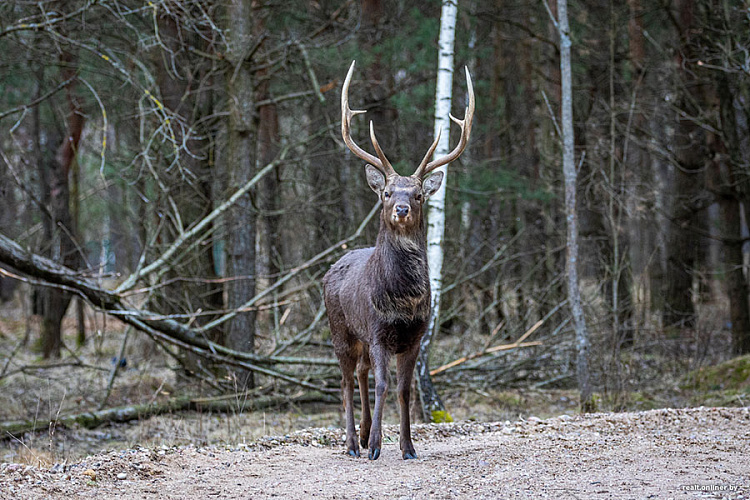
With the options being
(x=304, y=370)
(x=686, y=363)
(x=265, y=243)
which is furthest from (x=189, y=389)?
(x=686, y=363)

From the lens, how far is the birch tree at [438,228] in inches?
391

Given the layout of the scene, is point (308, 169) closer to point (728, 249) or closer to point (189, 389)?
point (189, 389)

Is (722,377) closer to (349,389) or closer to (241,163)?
(349,389)

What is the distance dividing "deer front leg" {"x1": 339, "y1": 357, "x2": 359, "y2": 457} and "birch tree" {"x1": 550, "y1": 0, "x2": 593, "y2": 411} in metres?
3.73

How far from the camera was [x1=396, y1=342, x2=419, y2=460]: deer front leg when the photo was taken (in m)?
6.93

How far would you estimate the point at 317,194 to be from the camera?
13.4 metres

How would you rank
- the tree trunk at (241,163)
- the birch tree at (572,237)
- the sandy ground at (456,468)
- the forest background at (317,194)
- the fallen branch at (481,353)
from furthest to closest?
1. the tree trunk at (241,163)
2. the fallen branch at (481,353)
3. the forest background at (317,194)
4. the birch tree at (572,237)
5. the sandy ground at (456,468)

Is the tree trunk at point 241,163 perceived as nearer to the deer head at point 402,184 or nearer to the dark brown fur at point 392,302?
the deer head at point 402,184

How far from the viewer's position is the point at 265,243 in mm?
15969

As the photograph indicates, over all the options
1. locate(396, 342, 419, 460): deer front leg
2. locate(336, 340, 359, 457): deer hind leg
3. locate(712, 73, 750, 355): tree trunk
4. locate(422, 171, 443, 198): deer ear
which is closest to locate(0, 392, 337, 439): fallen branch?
locate(336, 340, 359, 457): deer hind leg

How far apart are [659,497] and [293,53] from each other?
10.2 metres

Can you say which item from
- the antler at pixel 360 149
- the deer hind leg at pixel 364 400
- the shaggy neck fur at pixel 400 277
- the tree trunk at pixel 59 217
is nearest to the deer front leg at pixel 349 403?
the deer hind leg at pixel 364 400

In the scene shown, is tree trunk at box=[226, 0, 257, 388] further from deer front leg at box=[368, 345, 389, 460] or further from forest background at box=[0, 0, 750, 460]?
deer front leg at box=[368, 345, 389, 460]

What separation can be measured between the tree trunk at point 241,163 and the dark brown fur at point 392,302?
446 cm
